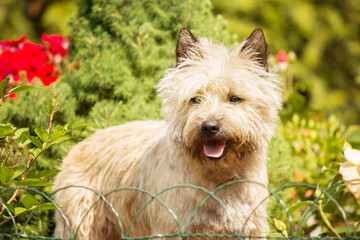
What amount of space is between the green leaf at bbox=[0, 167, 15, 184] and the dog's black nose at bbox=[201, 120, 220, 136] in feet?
3.26

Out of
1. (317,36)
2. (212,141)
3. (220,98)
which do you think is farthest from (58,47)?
(317,36)

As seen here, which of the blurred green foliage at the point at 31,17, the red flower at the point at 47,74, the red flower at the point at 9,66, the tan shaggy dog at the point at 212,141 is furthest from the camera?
the blurred green foliage at the point at 31,17

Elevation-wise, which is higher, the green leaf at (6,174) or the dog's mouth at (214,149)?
the dog's mouth at (214,149)

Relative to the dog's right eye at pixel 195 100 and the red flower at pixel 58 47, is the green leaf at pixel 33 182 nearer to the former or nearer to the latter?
the dog's right eye at pixel 195 100

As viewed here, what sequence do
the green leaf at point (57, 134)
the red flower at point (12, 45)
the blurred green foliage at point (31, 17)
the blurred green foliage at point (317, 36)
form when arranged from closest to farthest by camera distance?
1. the green leaf at point (57, 134)
2. the red flower at point (12, 45)
3. the blurred green foliage at point (317, 36)
4. the blurred green foliage at point (31, 17)

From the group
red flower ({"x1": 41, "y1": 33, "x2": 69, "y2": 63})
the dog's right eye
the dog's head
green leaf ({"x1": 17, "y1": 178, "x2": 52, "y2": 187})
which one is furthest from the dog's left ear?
red flower ({"x1": 41, "y1": 33, "x2": 69, "y2": 63})

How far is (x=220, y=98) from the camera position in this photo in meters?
2.89

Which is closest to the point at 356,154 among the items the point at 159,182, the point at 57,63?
the point at 159,182

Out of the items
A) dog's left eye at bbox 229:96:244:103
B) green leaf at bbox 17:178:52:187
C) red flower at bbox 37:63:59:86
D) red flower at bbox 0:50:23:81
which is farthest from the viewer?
red flower at bbox 37:63:59:86

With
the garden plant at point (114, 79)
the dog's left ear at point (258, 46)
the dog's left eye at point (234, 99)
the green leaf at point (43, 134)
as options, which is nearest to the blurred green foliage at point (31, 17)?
the garden plant at point (114, 79)

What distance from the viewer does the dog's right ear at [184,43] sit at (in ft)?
9.91

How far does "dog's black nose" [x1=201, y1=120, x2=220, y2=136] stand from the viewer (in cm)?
267

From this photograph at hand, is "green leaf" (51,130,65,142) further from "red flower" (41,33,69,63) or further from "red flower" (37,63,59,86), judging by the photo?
"red flower" (41,33,69,63)

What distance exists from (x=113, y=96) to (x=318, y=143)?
1.89 metres
